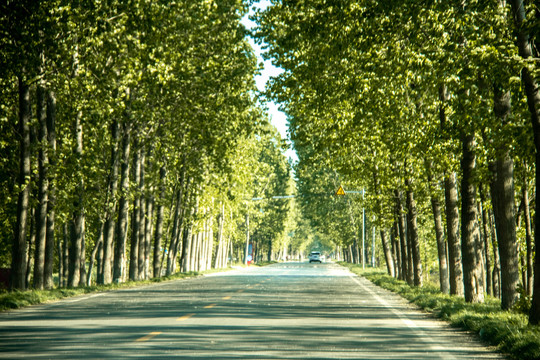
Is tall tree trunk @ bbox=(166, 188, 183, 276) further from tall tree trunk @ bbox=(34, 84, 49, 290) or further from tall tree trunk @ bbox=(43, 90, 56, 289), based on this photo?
tall tree trunk @ bbox=(34, 84, 49, 290)

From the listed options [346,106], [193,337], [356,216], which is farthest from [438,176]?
[356,216]

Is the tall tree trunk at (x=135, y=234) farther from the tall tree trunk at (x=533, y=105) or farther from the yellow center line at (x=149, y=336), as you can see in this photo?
the tall tree trunk at (x=533, y=105)

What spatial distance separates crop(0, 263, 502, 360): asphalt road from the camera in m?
10.4

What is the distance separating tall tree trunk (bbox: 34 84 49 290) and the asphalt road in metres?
5.18

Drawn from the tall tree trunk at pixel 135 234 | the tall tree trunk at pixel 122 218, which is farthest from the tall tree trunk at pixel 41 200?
the tall tree trunk at pixel 135 234

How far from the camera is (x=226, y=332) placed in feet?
41.8

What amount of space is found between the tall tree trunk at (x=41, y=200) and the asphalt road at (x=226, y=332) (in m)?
5.18

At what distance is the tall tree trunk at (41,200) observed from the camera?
24.7 meters

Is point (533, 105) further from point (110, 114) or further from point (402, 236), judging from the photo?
point (402, 236)

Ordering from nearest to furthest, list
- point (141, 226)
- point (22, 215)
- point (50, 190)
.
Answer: point (22, 215) < point (50, 190) < point (141, 226)

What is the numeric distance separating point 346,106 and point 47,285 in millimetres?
11550

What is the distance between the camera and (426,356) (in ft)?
34.6

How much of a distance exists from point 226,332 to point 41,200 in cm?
1419

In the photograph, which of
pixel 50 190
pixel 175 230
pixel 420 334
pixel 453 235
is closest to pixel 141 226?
pixel 175 230
